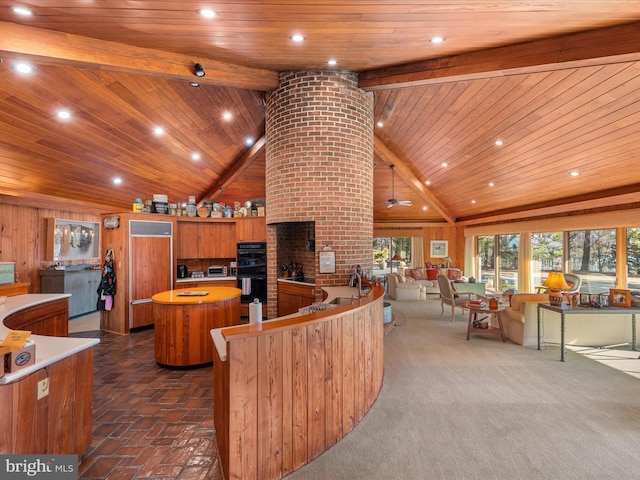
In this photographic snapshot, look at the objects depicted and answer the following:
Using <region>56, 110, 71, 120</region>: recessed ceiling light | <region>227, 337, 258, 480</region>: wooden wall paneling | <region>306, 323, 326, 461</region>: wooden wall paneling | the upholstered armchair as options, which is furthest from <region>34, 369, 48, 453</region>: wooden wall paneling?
the upholstered armchair

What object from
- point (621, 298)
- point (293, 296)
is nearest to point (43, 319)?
point (293, 296)

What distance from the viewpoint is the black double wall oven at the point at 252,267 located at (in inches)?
244

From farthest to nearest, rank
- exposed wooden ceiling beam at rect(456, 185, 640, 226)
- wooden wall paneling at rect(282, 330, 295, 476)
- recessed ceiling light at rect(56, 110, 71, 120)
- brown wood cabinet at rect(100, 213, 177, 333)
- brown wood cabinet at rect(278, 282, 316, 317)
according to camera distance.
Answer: exposed wooden ceiling beam at rect(456, 185, 640, 226), brown wood cabinet at rect(100, 213, 177, 333), brown wood cabinet at rect(278, 282, 316, 317), recessed ceiling light at rect(56, 110, 71, 120), wooden wall paneling at rect(282, 330, 295, 476)

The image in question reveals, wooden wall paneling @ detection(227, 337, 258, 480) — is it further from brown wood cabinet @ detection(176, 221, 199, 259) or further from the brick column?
brown wood cabinet @ detection(176, 221, 199, 259)

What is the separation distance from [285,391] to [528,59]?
4065mm

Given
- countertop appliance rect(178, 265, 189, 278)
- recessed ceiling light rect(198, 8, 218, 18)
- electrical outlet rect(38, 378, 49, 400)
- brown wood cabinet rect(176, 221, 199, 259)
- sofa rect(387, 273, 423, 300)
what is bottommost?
sofa rect(387, 273, 423, 300)

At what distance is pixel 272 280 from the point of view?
5.14 metres

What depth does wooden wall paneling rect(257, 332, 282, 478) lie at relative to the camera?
1.84 meters

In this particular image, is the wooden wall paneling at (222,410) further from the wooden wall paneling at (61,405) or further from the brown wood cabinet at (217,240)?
the brown wood cabinet at (217,240)

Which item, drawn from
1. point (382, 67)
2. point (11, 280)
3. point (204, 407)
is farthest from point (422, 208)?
point (11, 280)

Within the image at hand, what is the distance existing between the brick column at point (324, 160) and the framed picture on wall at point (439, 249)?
8.33 meters

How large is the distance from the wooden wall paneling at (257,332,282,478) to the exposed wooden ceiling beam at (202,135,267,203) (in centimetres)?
545

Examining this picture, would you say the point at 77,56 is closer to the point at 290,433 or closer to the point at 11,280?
the point at 11,280

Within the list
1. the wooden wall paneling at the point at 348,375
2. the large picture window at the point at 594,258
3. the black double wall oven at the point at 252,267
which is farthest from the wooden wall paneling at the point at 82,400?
the large picture window at the point at 594,258
